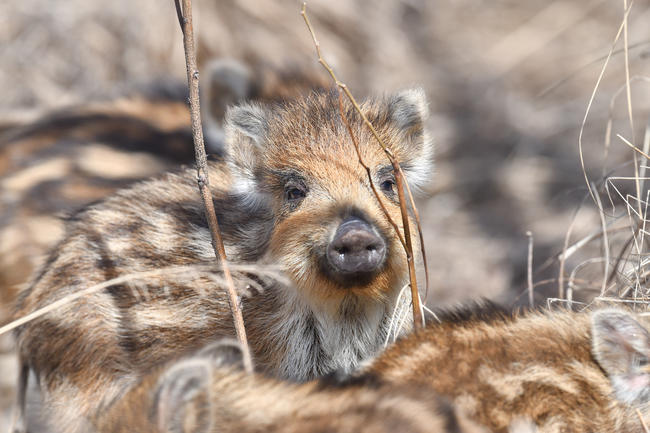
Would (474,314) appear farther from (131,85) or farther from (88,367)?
(131,85)

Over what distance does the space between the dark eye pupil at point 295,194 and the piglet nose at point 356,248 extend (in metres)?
0.32

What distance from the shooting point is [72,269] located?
3059 mm

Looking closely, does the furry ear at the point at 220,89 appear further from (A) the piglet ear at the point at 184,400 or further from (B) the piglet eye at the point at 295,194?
(A) the piglet ear at the point at 184,400

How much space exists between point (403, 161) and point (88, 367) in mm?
1301

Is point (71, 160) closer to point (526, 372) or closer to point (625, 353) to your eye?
point (526, 372)

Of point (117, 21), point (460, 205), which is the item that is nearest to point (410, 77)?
point (460, 205)

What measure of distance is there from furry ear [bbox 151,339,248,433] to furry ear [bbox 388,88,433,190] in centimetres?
146

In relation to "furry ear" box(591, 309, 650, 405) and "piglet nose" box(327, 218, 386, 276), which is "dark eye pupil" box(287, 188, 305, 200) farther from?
"furry ear" box(591, 309, 650, 405)

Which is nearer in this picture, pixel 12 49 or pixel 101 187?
pixel 101 187

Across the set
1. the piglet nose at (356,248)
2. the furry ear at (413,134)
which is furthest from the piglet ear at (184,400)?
the furry ear at (413,134)

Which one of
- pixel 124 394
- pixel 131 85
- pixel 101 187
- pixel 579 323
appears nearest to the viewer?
pixel 124 394

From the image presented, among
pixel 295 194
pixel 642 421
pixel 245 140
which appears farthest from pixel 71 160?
pixel 642 421

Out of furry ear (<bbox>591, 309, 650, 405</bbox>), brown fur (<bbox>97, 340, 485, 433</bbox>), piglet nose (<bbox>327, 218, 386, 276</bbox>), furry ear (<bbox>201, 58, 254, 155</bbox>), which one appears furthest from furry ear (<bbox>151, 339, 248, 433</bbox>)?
furry ear (<bbox>201, 58, 254, 155</bbox>)

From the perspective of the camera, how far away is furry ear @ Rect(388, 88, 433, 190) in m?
3.16
